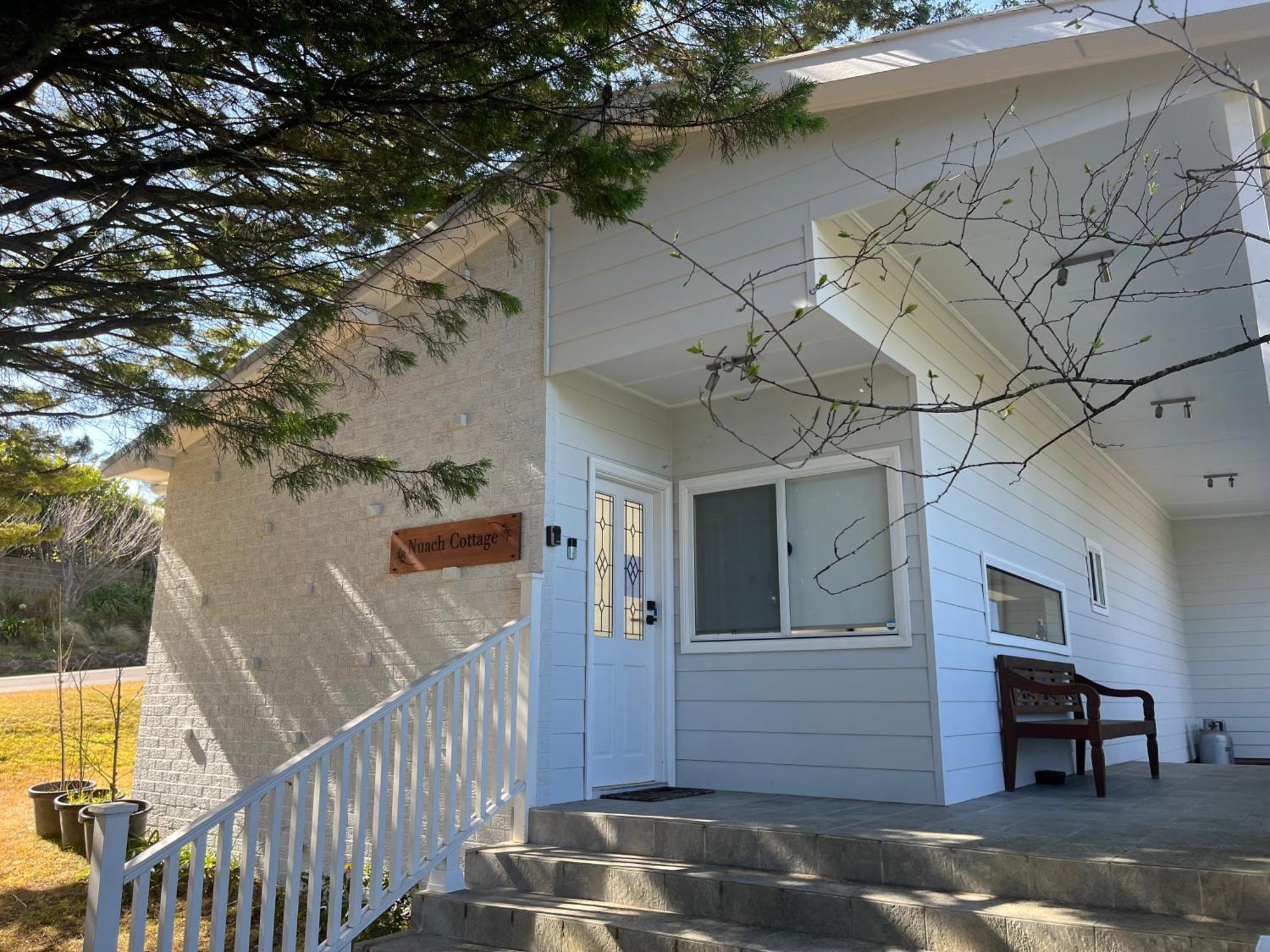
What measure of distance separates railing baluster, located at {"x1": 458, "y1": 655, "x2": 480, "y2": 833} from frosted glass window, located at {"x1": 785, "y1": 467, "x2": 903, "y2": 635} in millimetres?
2005

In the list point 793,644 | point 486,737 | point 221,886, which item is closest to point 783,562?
point 793,644

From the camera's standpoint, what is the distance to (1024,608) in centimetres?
681

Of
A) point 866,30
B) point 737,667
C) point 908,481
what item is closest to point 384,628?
point 737,667

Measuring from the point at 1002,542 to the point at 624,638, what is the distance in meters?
2.73

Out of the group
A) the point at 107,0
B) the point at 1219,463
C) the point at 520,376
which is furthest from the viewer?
the point at 1219,463

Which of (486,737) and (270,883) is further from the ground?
(486,737)

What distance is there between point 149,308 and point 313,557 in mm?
3340

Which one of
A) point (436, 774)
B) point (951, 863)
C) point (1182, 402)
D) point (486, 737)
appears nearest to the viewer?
point (951, 863)

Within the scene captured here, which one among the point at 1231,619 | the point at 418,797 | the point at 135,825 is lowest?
the point at 135,825

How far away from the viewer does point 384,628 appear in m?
5.95

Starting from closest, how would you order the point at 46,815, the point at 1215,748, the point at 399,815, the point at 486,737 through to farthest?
1. the point at 399,815
2. the point at 486,737
3. the point at 46,815
4. the point at 1215,748

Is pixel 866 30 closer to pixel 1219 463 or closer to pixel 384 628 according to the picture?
pixel 1219 463

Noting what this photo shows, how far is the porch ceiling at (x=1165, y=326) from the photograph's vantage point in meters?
4.17

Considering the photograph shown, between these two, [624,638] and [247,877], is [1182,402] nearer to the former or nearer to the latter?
[624,638]
